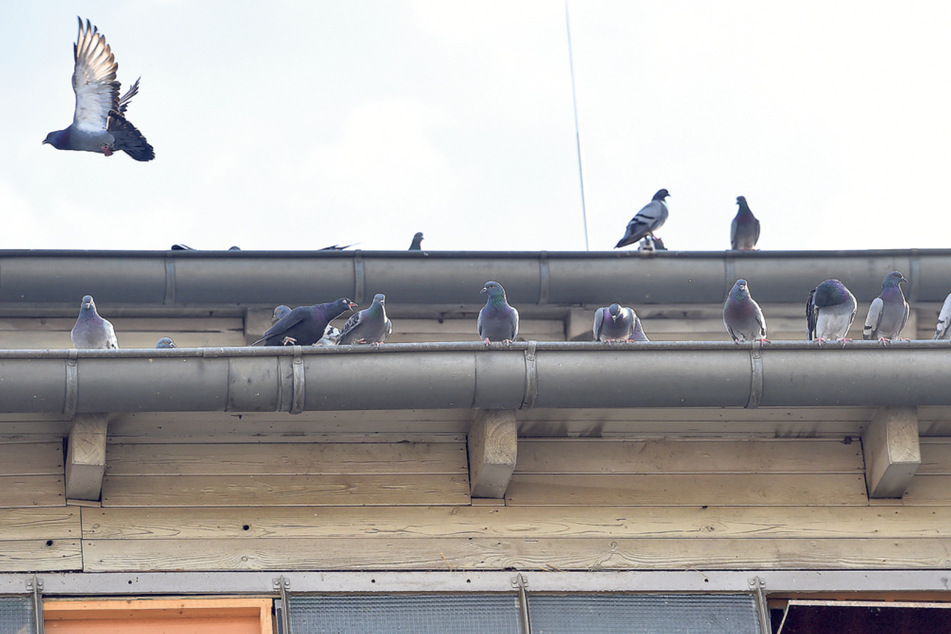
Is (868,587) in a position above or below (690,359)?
below

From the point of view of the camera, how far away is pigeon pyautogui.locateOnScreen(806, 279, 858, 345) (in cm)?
738

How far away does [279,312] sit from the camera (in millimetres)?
7676

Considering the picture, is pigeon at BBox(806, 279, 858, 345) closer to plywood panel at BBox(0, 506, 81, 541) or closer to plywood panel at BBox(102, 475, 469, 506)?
plywood panel at BBox(102, 475, 469, 506)

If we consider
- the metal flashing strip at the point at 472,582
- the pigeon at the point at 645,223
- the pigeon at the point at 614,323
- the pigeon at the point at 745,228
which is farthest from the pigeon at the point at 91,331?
the pigeon at the point at 745,228

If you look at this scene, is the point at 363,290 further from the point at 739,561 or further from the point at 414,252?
the point at 739,561

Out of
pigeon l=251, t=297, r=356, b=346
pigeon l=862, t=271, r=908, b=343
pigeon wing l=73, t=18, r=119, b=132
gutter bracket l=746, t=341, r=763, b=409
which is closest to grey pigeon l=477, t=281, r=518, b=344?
pigeon l=251, t=297, r=356, b=346

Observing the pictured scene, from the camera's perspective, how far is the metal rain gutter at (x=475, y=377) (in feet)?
18.1

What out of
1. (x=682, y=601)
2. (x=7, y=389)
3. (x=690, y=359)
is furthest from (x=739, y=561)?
(x=7, y=389)

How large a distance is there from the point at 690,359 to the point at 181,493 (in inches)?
95.7

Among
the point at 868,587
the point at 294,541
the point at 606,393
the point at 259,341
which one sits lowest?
the point at 868,587

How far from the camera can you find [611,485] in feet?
20.5

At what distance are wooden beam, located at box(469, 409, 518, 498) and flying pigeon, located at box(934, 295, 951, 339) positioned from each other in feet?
10.4

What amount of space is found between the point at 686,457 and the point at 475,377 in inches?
51.2

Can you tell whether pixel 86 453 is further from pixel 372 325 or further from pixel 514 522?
pixel 372 325
